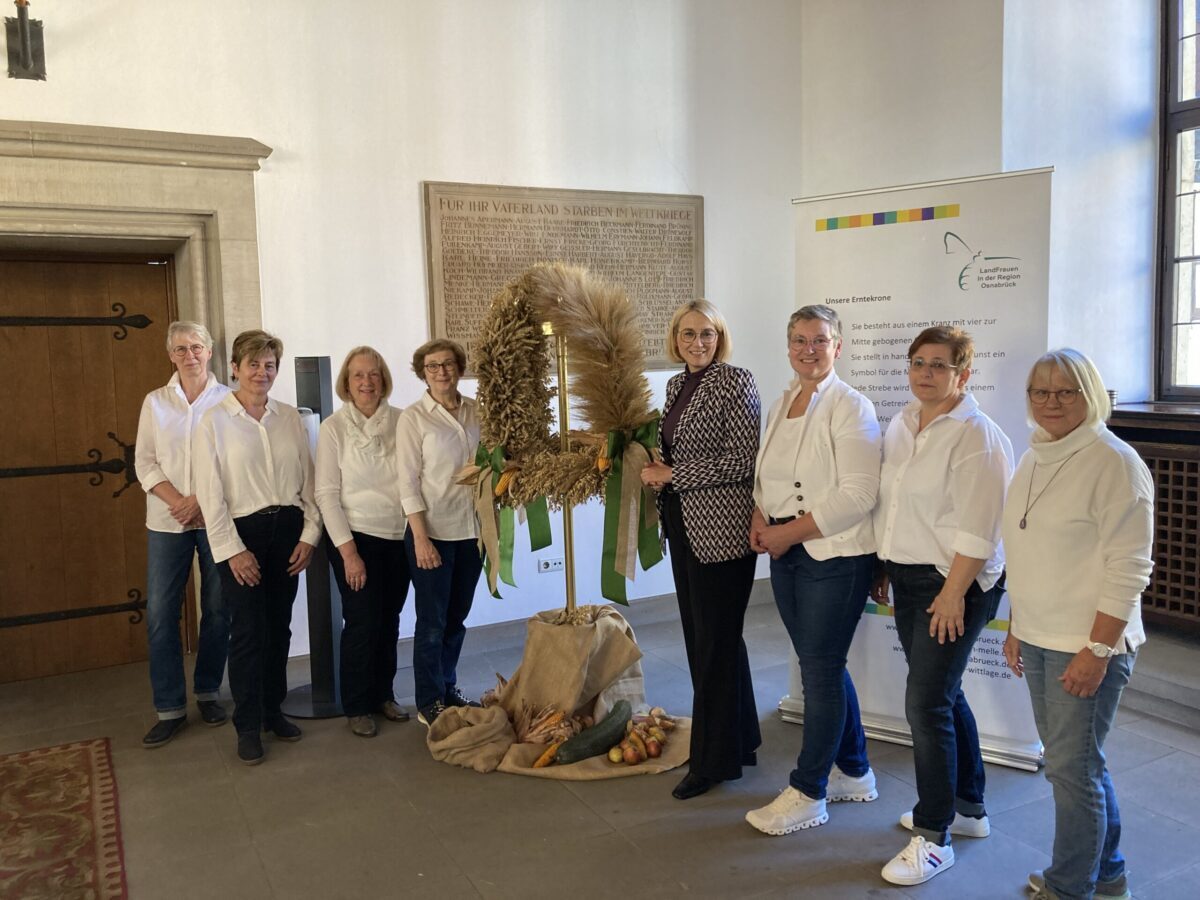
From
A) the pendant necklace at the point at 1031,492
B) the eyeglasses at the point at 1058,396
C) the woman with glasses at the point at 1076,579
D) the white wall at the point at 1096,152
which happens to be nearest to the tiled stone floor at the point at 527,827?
the woman with glasses at the point at 1076,579

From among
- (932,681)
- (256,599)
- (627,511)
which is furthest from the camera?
(256,599)

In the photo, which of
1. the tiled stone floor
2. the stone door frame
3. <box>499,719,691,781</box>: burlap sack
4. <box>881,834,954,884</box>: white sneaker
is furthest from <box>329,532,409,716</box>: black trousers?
<box>881,834,954,884</box>: white sneaker

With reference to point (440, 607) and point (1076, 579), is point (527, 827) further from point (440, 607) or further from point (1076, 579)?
point (1076, 579)

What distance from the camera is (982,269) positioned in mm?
3191

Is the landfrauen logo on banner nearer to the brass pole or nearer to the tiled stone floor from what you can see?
the brass pole

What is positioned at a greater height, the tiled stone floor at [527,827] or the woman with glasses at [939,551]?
the woman with glasses at [939,551]

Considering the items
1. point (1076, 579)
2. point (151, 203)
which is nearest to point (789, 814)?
point (1076, 579)

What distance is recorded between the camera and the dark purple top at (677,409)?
292cm

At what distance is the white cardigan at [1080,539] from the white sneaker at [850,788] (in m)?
0.97

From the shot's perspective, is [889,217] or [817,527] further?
[889,217]

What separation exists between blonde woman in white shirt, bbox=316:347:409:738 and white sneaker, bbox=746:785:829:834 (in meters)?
1.53

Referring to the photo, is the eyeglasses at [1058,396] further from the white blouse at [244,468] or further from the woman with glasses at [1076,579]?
the white blouse at [244,468]

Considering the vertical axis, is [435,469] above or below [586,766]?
above

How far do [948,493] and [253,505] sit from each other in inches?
89.7
